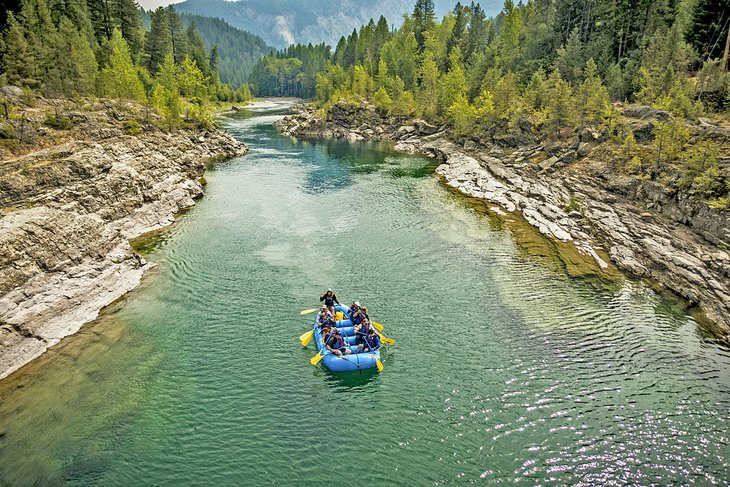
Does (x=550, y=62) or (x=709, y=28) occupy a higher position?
(x=709, y=28)

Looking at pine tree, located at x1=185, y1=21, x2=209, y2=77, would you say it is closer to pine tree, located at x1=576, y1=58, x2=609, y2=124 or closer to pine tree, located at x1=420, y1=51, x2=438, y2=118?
pine tree, located at x1=420, y1=51, x2=438, y2=118

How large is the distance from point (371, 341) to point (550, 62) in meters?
78.1

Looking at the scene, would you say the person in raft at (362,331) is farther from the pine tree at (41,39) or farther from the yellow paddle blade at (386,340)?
the pine tree at (41,39)

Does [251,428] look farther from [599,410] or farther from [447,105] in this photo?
[447,105]

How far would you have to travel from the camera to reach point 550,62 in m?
82.5

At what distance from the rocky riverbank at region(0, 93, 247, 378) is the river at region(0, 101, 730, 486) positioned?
1.79 meters

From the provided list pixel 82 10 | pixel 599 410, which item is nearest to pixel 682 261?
pixel 599 410

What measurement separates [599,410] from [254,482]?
Result: 16.4 metres

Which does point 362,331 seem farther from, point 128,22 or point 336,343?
point 128,22

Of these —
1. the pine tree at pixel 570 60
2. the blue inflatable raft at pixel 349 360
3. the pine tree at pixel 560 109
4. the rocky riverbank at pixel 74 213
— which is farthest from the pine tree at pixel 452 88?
the blue inflatable raft at pixel 349 360

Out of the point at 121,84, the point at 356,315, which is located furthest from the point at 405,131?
the point at 356,315

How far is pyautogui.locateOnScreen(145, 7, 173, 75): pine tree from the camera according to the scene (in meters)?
104

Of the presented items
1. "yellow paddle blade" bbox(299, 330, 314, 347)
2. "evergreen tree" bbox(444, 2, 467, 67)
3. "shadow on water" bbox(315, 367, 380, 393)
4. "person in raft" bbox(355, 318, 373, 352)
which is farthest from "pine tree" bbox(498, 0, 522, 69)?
"shadow on water" bbox(315, 367, 380, 393)

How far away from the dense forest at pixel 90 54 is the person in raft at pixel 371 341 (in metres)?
52.6
